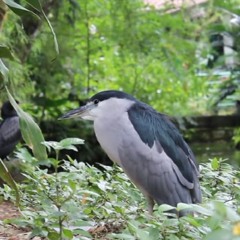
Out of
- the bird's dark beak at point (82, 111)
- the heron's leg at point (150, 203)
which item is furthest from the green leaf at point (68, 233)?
the bird's dark beak at point (82, 111)

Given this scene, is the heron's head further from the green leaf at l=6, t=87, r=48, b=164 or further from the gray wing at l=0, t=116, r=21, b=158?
the gray wing at l=0, t=116, r=21, b=158

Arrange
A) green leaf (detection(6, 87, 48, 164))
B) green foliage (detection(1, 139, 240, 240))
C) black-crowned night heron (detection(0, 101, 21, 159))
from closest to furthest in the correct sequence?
green foliage (detection(1, 139, 240, 240))
green leaf (detection(6, 87, 48, 164))
black-crowned night heron (detection(0, 101, 21, 159))

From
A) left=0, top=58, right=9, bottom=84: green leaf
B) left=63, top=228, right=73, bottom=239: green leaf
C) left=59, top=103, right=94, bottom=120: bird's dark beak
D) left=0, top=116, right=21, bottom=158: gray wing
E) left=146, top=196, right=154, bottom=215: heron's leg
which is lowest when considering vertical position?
left=0, top=116, right=21, bottom=158: gray wing

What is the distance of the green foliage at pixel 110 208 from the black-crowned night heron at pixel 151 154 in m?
0.09

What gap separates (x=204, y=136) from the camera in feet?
40.9

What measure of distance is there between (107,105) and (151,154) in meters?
0.32

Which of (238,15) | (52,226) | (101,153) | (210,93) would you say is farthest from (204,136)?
(52,226)

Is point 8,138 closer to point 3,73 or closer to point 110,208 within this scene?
point 110,208

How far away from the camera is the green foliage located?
172 centimetres

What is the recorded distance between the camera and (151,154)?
2.85 m

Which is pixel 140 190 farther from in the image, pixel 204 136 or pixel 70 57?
pixel 204 136

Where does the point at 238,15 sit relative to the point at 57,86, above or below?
above

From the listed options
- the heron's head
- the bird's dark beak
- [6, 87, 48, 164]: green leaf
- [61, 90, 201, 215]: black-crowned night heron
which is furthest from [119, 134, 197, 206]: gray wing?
[6, 87, 48, 164]: green leaf

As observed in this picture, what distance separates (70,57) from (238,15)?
4366 millimetres
